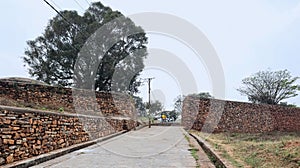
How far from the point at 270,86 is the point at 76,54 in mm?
16005

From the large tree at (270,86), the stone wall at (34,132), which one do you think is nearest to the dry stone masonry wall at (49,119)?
the stone wall at (34,132)

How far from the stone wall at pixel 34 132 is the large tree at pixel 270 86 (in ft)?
63.7

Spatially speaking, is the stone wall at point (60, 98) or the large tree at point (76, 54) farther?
the large tree at point (76, 54)

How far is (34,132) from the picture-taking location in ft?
16.3

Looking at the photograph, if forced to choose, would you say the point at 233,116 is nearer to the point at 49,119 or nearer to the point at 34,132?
the point at 49,119

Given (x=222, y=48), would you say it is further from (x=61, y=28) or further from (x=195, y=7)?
(x=61, y=28)

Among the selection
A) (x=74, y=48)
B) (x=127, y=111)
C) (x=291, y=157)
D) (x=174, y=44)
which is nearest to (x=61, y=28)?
(x=74, y=48)

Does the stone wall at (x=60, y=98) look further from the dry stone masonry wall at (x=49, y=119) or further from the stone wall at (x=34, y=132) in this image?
the stone wall at (x=34, y=132)

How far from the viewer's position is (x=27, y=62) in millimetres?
19906

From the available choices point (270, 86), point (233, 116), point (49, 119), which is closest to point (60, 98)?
point (49, 119)

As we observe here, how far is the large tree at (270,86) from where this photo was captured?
22.5m

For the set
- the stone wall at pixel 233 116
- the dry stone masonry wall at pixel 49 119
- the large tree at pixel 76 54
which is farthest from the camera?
the large tree at pixel 76 54

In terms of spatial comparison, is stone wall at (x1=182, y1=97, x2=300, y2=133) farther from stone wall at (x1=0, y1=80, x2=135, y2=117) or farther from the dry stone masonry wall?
stone wall at (x1=0, y1=80, x2=135, y2=117)

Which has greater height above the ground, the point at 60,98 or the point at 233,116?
the point at 60,98
